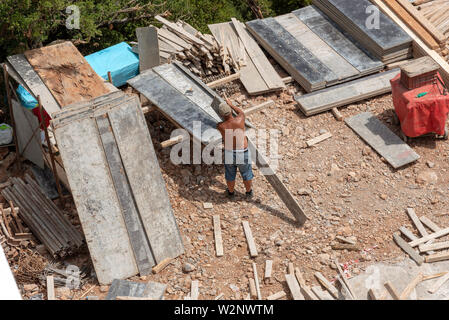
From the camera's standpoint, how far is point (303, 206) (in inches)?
399

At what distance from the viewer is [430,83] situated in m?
11.0

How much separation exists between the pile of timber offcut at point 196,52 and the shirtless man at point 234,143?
2.72 m

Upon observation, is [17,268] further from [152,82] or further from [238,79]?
[238,79]

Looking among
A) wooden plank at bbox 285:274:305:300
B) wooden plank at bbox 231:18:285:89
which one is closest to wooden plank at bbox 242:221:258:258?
wooden plank at bbox 285:274:305:300

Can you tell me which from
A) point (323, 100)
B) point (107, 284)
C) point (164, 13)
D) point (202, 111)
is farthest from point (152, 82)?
point (107, 284)

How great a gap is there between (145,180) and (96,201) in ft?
2.93

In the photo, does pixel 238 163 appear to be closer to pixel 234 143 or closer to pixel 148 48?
pixel 234 143

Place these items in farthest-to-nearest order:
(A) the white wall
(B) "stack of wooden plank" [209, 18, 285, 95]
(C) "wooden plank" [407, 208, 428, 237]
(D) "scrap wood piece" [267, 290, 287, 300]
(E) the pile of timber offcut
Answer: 1. (B) "stack of wooden plank" [209, 18, 285, 95]
2. (E) the pile of timber offcut
3. (C) "wooden plank" [407, 208, 428, 237]
4. (D) "scrap wood piece" [267, 290, 287, 300]
5. (A) the white wall

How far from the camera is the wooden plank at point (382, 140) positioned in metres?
10.8

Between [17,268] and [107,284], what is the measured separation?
1.67m

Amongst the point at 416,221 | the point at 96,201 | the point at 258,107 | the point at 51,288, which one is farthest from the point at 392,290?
the point at 51,288

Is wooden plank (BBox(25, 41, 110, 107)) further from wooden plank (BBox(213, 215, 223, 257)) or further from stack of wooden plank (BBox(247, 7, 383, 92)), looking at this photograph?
stack of wooden plank (BBox(247, 7, 383, 92))

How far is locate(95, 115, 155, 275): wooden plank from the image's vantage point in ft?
29.7

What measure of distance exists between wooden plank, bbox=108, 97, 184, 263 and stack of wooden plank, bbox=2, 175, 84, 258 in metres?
1.42
